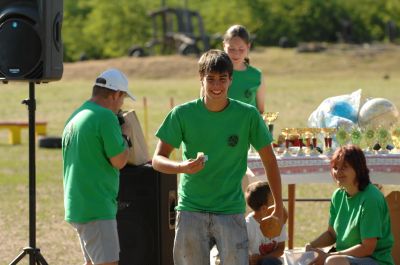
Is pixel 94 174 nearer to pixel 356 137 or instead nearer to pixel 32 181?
pixel 32 181

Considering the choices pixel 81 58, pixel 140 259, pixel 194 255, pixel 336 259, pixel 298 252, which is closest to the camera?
pixel 194 255

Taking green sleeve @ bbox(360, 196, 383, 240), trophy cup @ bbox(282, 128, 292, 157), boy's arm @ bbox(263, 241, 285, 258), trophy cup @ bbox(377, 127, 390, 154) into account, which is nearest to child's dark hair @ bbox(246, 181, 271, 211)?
boy's arm @ bbox(263, 241, 285, 258)

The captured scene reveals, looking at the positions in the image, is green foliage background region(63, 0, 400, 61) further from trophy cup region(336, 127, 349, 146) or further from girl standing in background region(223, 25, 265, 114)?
trophy cup region(336, 127, 349, 146)

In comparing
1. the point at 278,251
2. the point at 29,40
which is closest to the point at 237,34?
the point at 29,40

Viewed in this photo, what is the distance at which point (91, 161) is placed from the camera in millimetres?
7121

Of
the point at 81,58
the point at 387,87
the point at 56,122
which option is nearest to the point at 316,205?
the point at 56,122

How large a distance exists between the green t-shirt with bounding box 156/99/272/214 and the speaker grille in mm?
2277

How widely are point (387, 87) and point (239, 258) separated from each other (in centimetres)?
3376

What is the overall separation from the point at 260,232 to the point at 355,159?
113cm

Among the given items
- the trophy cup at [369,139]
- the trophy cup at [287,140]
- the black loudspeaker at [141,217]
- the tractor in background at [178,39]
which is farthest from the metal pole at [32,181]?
the tractor in background at [178,39]

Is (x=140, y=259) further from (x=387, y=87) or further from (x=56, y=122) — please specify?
(x=387, y=87)

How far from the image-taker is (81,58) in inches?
2623

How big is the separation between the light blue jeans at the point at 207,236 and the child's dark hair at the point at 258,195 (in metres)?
1.31

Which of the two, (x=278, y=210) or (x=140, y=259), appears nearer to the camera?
(x=278, y=210)
